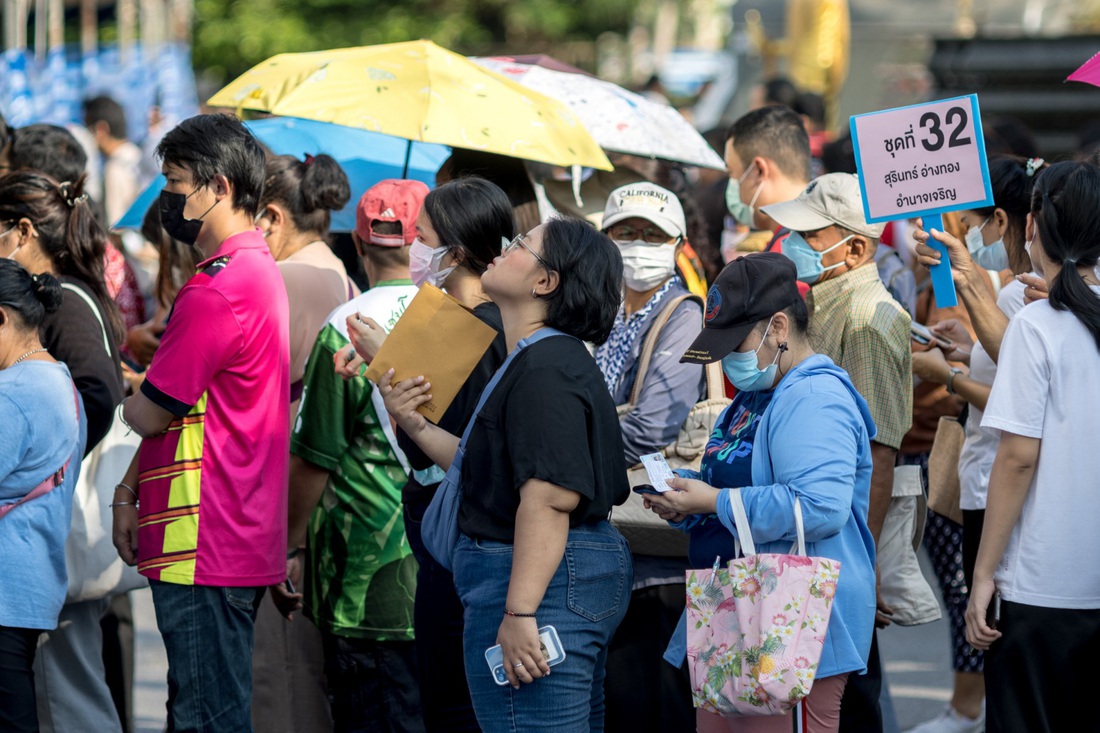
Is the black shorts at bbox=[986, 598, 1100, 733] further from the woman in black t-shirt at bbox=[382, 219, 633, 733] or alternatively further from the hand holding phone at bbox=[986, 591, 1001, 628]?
the woman in black t-shirt at bbox=[382, 219, 633, 733]

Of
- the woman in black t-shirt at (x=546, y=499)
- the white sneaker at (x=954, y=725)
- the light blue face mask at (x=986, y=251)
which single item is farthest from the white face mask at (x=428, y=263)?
the white sneaker at (x=954, y=725)

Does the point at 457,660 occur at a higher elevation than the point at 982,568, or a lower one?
lower

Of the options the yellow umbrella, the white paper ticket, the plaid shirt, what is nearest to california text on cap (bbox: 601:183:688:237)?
the yellow umbrella

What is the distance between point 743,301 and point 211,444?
1.53m

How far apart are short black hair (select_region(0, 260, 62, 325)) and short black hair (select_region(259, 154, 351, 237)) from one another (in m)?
1.01

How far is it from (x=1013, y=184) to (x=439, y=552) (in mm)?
2293

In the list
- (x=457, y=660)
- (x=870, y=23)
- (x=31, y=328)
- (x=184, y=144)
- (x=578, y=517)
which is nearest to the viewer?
(x=578, y=517)

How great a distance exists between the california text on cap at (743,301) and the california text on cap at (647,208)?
4.83 feet

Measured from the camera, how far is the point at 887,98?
1864 cm

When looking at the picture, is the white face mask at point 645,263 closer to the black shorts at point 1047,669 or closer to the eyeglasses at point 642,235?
the eyeglasses at point 642,235

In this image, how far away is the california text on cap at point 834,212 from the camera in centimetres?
446

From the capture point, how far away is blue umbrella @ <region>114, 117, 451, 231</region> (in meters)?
6.45

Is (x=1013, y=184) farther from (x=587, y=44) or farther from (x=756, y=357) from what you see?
(x=587, y=44)

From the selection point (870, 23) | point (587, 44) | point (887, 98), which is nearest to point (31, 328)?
point (887, 98)
